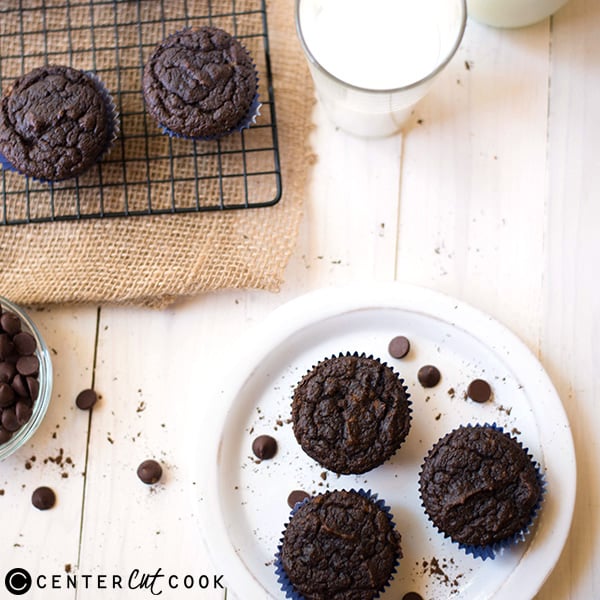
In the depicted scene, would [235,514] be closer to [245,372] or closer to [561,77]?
[245,372]

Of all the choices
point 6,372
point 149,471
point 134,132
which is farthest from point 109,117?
point 149,471

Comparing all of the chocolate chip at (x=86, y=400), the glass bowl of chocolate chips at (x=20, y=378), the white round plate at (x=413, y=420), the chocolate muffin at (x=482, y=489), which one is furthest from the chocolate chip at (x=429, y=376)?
the glass bowl of chocolate chips at (x=20, y=378)

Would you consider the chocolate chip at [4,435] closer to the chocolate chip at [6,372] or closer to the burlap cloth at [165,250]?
the chocolate chip at [6,372]

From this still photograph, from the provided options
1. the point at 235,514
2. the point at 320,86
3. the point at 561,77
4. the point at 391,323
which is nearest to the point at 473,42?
the point at 561,77

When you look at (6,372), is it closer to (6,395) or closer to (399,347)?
(6,395)

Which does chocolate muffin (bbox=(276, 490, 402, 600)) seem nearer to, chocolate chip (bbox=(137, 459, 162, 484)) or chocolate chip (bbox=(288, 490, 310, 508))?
chocolate chip (bbox=(288, 490, 310, 508))

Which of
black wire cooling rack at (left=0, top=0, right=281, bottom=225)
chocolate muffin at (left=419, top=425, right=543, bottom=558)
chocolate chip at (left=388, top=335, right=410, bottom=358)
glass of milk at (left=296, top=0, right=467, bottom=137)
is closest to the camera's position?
chocolate muffin at (left=419, top=425, right=543, bottom=558)

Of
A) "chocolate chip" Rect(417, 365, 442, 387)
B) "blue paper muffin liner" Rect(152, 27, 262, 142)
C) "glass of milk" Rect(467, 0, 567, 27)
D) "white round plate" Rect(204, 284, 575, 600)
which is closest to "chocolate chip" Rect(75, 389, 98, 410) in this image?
"white round plate" Rect(204, 284, 575, 600)
